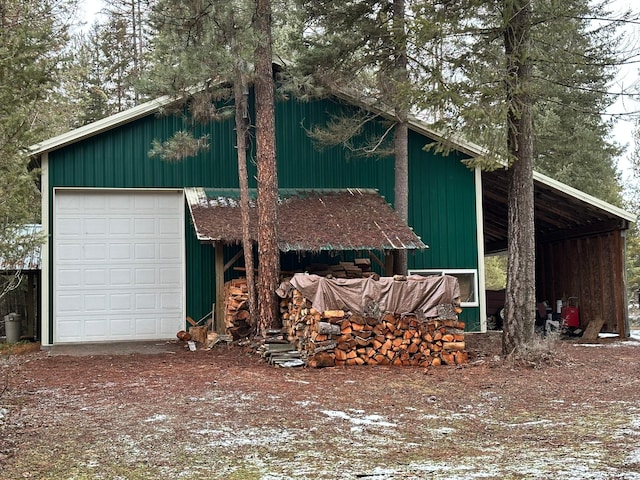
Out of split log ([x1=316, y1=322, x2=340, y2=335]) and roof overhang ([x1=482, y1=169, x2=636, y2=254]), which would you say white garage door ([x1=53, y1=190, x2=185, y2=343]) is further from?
roof overhang ([x1=482, y1=169, x2=636, y2=254])

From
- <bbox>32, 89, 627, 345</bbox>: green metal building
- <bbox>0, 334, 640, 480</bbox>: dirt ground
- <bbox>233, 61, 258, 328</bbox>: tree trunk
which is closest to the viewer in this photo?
<bbox>0, 334, 640, 480</bbox>: dirt ground

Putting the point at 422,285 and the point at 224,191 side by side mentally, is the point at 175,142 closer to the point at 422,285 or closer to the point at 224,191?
the point at 224,191

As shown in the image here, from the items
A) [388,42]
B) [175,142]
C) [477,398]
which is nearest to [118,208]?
[175,142]

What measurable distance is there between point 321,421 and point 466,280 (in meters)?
10.1

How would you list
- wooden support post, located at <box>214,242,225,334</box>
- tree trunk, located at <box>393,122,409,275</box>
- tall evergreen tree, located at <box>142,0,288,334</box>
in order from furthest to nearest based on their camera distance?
1. tree trunk, located at <box>393,122,409,275</box>
2. wooden support post, located at <box>214,242,225,334</box>
3. tall evergreen tree, located at <box>142,0,288,334</box>

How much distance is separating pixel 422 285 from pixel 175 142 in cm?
540

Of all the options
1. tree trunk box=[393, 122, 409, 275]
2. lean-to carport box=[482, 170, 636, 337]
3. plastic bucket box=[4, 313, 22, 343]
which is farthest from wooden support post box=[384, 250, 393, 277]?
plastic bucket box=[4, 313, 22, 343]

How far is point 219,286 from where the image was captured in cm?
1466

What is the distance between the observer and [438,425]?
7113 millimetres

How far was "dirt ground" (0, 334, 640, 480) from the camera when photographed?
18.1 ft

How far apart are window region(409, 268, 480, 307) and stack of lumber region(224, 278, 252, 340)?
411 cm

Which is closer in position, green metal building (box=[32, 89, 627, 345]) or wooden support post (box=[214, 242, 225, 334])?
wooden support post (box=[214, 242, 225, 334])

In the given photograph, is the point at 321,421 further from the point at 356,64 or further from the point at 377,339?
the point at 356,64

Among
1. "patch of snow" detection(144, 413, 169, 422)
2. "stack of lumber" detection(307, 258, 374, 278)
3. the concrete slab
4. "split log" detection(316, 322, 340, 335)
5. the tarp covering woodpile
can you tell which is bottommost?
"patch of snow" detection(144, 413, 169, 422)
